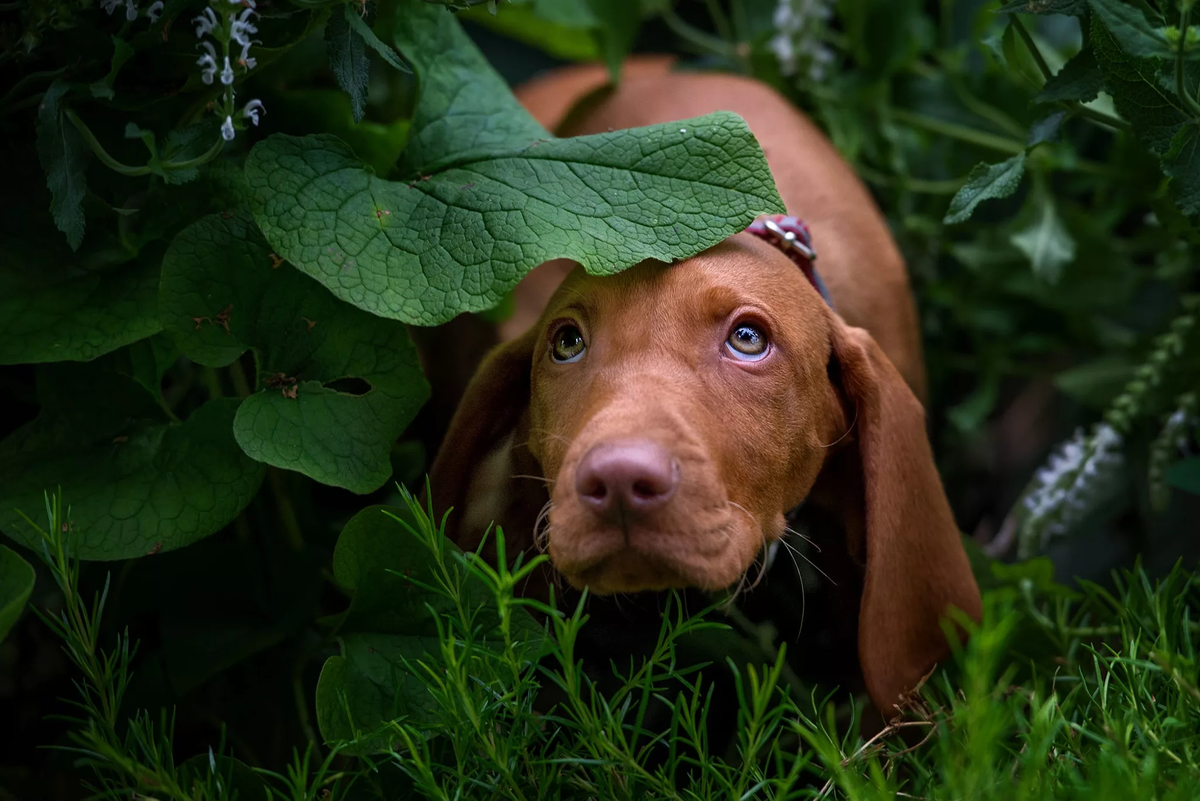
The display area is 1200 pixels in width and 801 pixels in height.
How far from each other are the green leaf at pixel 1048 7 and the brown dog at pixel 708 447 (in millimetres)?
441

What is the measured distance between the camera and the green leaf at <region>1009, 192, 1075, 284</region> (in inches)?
81.4

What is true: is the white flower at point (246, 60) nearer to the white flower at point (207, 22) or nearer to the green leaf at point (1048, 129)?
the white flower at point (207, 22)

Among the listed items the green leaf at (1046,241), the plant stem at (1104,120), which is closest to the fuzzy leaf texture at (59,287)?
the plant stem at (1104,120)

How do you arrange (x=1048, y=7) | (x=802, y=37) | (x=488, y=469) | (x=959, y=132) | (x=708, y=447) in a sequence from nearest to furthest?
(x=708, y=447) < (x=1048, y=7) < (x=488, y=469) < (x=959, y=132) < (x=802, y=37)

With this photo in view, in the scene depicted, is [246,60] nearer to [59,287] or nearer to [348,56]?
[348,56]

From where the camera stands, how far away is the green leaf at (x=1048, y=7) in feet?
4.50

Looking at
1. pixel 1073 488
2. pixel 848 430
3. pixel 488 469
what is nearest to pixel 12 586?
pixel 488 469

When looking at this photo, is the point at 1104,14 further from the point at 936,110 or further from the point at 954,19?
the point at 954,19

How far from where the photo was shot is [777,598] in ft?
5.34

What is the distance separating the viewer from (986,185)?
1479 mm

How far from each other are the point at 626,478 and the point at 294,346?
0.55 metres

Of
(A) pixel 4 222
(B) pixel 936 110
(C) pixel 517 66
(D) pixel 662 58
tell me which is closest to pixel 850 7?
(B) pixel 936 110

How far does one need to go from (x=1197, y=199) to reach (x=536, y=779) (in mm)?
1120

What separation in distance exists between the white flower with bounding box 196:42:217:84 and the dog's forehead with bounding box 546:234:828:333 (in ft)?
1.72
